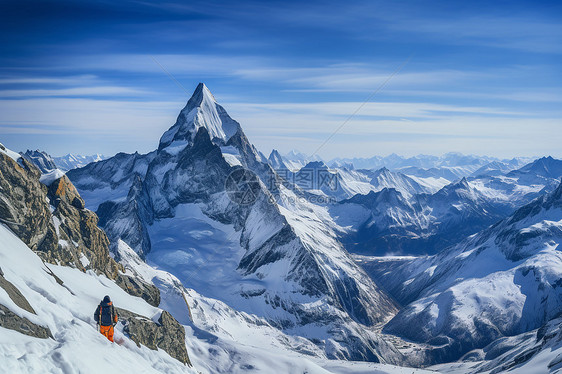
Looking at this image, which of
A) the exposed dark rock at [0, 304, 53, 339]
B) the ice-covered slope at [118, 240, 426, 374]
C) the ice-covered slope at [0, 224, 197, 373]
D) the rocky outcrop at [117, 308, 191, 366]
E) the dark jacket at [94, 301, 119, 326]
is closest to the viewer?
the ice-covered slope at [0, 224, 197, 373]

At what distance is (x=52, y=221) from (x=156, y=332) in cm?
2212

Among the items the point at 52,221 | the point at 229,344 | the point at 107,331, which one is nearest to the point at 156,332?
the point at 107,331

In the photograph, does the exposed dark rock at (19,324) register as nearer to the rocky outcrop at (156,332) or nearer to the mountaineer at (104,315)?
the mountaineer at (104,315)

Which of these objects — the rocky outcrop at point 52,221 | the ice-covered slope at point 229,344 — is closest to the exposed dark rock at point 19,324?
the rocky outcrop at point 52,221

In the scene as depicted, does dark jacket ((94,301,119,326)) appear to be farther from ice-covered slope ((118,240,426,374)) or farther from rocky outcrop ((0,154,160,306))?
ice-covered slope ((118,240,426,374))

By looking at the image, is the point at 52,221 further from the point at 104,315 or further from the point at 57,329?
the point at 57,329

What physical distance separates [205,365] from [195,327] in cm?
2163

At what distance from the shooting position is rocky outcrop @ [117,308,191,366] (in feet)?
177

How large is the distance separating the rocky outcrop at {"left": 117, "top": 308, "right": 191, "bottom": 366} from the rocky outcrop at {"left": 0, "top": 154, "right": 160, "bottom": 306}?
11.7m

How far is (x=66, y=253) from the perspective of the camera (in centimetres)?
5994

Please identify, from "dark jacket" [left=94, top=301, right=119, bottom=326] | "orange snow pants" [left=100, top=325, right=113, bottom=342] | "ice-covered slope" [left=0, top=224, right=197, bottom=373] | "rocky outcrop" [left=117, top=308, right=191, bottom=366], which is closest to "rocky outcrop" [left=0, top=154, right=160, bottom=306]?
"ice-covered slope" [left=0, top=224, right=197, bottom=373]

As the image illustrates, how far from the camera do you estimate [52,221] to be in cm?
6125

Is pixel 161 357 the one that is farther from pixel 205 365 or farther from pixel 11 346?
pixel 205 365

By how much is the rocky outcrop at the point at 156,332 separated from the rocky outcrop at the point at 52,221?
11.7 metres
